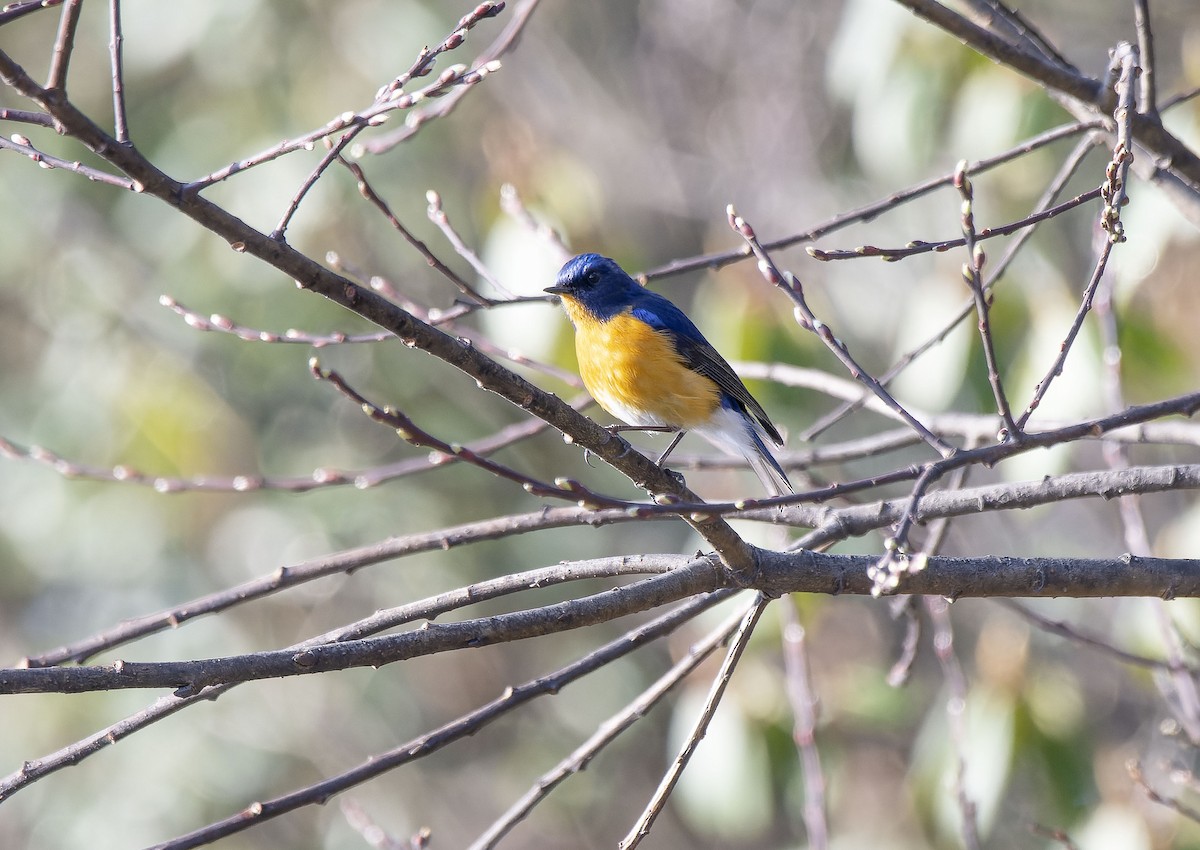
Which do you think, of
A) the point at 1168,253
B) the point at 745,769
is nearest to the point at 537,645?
the point at 745,769

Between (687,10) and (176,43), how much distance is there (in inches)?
177

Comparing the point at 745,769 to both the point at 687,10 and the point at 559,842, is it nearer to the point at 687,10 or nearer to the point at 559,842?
the point at 559,842

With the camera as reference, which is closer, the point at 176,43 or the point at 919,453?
the point at 176,43

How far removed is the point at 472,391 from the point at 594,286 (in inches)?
179

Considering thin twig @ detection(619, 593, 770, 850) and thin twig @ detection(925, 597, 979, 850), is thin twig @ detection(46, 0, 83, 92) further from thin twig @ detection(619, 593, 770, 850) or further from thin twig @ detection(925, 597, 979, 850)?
thin twig @ detection(925, 597, 979, 850)

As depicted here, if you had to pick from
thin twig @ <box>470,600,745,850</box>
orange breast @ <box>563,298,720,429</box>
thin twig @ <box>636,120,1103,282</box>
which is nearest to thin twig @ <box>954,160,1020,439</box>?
thin twig @ <box>636,120,1103,282</box>

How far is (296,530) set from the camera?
23.8ft

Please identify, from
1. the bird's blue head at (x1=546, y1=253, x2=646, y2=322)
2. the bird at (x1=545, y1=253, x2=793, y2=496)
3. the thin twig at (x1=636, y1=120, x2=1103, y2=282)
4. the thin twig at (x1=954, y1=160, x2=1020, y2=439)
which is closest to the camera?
the thin twig at (x1=954, y1=160, x2=1020, y2=439)

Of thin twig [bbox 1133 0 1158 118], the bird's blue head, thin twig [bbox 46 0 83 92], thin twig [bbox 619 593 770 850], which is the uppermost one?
the bird's blue head

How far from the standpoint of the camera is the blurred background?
4.36 meters

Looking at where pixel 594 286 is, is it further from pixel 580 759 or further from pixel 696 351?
pixel 580 759

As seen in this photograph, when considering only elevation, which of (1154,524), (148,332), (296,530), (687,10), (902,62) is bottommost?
(1154,524)

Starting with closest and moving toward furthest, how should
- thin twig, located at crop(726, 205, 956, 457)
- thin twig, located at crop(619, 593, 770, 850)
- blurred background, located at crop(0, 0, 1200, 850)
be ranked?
thin twig, located at crop(726, 205, 956, 457) → thin twig, located at crop(619, 593, 770, 850) → blurred background, located at crop(0, 0, 1200, 850)

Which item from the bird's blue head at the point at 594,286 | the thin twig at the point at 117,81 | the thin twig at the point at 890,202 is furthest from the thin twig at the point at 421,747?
the bird's blue head at the point at 594,286
